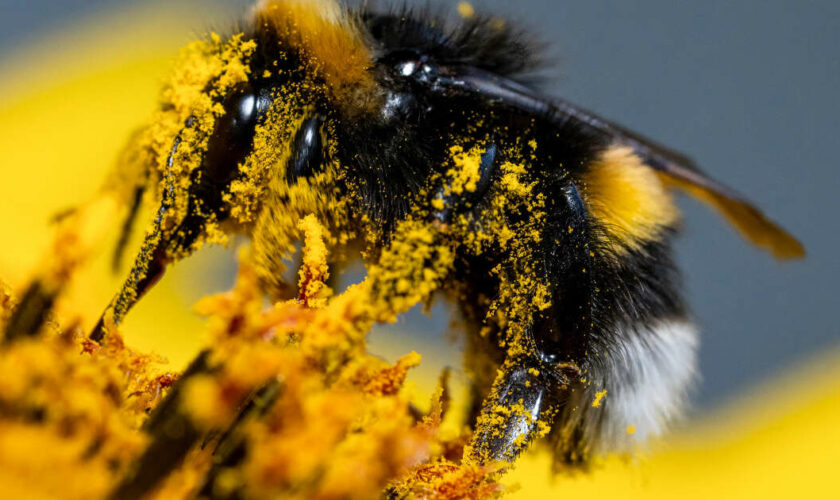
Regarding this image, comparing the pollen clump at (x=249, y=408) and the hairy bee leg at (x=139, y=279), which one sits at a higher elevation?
the hairy bee leg at (x=139, y=279)

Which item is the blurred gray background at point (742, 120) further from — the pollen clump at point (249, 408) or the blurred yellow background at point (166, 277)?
the pollen clump at point (249, 408)

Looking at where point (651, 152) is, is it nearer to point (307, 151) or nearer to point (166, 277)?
point (307, 151)

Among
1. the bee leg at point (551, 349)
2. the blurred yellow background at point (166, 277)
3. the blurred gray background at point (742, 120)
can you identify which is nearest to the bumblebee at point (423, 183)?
the bee leg at point (551, 349)

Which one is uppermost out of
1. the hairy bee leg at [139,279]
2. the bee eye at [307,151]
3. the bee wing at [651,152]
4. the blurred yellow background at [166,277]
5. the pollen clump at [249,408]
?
the blurred yellow background at [166,277]

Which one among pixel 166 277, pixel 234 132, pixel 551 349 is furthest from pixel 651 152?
pixel 166 277

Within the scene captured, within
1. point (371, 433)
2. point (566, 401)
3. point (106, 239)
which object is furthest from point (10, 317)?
point (566, 401)

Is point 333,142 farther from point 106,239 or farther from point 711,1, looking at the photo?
point 711,1
